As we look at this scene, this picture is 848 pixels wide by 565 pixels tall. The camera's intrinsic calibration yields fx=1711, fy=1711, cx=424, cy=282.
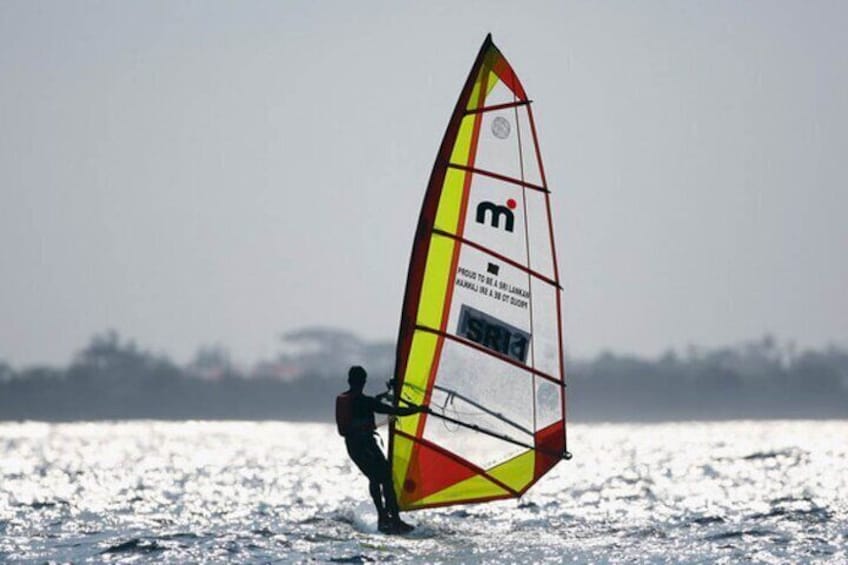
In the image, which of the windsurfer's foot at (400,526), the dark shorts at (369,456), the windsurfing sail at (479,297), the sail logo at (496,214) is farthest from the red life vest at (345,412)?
the sail logo at (496,214)

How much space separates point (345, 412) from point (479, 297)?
1661 mm

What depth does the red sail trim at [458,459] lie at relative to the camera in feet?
53.8

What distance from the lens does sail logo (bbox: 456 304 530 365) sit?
16.2 m

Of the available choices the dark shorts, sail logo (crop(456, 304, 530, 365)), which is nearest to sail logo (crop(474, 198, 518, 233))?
sail logo (crop(456, 304, 530, 365))

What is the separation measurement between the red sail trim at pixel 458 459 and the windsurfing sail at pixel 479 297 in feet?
0.07

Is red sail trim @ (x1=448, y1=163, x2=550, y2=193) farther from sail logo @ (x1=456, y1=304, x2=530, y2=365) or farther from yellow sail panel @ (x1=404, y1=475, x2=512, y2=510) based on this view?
yellow sail panel @ (x1=404, y1=475, x2=512, y2=510)

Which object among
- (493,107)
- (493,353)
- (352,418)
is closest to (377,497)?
(352,418)

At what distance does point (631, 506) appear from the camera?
2142 centimetres

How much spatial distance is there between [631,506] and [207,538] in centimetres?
656

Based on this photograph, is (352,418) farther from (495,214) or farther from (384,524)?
(495,214)

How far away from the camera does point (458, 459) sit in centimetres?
1658

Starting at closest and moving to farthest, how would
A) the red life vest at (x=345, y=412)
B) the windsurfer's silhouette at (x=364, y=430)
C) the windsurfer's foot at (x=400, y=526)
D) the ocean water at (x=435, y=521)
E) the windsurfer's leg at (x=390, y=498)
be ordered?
the ocean water at (x=435, y=521)
the windsurfer's silhouette at (x=364, y=430)
the red life vest at (x=345, y=412)
the windsurfer's leg at (x=390, y=498)
the windsurfer's foot at (x=400, y=526)

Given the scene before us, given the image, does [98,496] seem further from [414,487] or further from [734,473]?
[734,473]

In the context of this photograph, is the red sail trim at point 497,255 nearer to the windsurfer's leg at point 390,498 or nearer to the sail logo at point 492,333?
the sail logo at point 492,333
